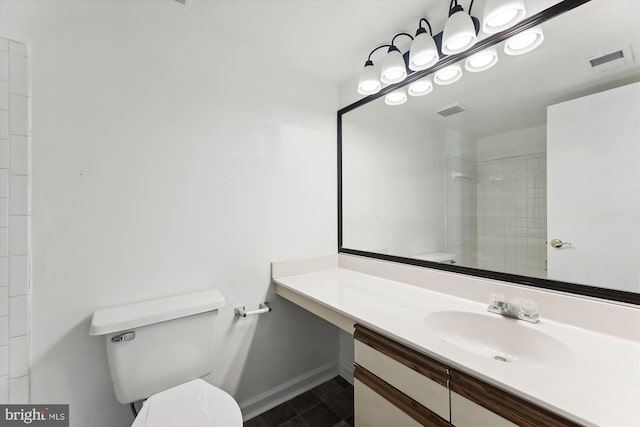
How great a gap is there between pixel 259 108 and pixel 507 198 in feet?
5.05

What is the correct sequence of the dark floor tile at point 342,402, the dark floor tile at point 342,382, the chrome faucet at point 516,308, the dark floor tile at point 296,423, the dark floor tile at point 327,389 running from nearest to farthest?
the chrome faucet at point 516,308 < the dark floor tile at point 296,423 < the dark floor tile at point 342,402 < the dark floor tile at point 327,389 < the dark floor tile at point 342,382

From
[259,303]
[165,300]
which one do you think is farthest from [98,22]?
[259,303]

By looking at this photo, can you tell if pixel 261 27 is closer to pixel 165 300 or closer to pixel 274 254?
pixel 274 254

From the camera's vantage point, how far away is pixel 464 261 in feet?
4.61

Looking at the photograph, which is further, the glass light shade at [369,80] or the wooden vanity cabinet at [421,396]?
the glass light shade at [369,80]

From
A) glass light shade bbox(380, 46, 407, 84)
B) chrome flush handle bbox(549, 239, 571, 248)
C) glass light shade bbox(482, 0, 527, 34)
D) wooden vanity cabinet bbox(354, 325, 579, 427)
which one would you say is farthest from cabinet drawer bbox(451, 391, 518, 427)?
glass light shade bbox(380, 46, 407, 84)

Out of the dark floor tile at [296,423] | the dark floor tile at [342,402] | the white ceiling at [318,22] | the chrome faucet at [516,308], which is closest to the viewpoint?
the chrome faucet at [516,308]

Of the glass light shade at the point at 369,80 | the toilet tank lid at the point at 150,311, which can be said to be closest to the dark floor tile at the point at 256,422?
the toilet tank lid at the point at 150,311

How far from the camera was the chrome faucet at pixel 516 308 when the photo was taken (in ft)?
3.36

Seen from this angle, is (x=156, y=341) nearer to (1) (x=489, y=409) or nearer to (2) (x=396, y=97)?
(1) (x=489, y=409)

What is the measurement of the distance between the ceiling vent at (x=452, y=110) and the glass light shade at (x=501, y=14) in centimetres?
49

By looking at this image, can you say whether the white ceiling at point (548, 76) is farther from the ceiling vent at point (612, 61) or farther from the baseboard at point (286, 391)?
the baseboard at point (286, 391)

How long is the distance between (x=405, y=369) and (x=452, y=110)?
4.93 feet

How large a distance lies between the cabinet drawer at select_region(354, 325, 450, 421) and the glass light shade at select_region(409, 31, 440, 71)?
134 centimetres
